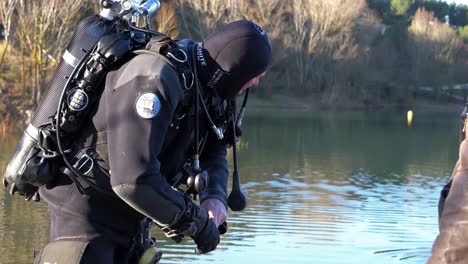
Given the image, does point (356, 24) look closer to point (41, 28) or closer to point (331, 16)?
point (331, 16)

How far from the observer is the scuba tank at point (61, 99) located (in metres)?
3.14

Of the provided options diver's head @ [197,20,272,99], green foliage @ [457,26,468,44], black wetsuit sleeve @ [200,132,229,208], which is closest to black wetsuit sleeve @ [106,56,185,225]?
diver's head @ [197,20,272,99]

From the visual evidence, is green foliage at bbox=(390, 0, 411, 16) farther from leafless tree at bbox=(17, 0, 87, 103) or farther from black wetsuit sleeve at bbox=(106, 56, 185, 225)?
black wetsuit sleeve at bbox=(106, 56, 185, 225)

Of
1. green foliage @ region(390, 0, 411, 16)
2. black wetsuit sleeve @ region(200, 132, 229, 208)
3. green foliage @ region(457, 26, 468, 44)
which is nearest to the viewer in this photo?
black wetsuit sleeve @ region(200, 132, 229, 208)

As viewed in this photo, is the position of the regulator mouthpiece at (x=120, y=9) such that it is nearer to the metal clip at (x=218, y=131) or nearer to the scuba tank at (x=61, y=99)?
the scuba tank at (x=61, y=99)

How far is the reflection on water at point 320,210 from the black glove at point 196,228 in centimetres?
480

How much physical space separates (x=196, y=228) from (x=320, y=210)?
955cm

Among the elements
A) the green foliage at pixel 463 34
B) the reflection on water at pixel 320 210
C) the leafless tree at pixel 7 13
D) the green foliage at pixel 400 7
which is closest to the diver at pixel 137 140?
the reflection on water at pixel 320 210

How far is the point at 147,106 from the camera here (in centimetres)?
291

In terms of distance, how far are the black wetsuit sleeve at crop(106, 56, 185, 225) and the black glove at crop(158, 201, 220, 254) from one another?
5 centimetres

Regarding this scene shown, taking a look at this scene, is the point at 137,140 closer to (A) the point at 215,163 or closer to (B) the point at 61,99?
(B) the point at 61,99

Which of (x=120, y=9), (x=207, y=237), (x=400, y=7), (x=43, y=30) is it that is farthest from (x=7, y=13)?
(x=400, y=7)

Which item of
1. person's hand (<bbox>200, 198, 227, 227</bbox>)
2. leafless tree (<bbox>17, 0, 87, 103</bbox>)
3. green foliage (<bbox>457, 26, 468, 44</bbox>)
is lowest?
green foliage (<bbox>457, 26, 468, 44</bbox>)

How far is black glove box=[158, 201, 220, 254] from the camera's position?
3.09m
